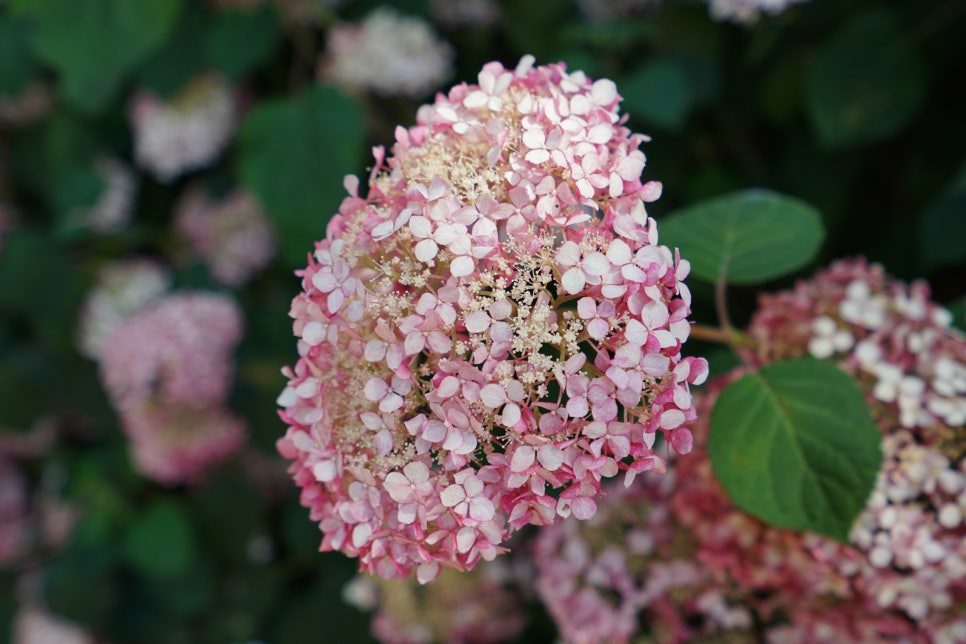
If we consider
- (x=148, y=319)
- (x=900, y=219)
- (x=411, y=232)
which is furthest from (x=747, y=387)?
(x=148, y=319)

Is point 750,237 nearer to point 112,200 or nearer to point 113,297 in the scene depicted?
point 113,297

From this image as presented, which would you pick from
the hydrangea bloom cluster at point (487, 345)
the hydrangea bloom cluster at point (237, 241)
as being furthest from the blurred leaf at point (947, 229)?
the hydrangea bloom cluster at point (237, 241)

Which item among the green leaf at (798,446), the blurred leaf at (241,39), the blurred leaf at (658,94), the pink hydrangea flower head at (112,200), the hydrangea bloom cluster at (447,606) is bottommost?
the hydrangea bloom cluster at (447,606)

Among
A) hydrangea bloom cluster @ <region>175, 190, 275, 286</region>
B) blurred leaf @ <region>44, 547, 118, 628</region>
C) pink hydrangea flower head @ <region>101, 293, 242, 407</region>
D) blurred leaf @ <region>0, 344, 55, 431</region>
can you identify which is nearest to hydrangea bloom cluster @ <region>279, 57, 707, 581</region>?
pink hydrangea flower head @ <region>101, 293, 242, 407</region>

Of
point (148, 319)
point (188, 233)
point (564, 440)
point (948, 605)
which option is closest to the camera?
point (564, 440)

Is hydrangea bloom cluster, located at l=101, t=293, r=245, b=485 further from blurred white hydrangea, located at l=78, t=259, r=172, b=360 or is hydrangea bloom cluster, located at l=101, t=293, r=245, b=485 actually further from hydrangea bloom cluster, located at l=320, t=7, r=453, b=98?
hydrangea bloom cluster, located at l=320, t=7, r=453, b=98

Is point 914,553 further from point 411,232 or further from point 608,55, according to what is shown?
point 608,55

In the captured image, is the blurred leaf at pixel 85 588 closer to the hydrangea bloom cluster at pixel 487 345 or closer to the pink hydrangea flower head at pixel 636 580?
the pink hydrangea flower head at pixel 636 580
